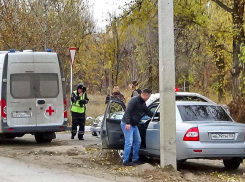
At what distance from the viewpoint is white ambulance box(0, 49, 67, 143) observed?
1548cm

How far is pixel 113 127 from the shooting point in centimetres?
1266

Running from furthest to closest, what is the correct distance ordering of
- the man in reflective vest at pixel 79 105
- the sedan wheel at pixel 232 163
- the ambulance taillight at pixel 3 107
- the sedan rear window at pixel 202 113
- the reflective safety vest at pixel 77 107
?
1. the reflective safety vest at pixel 77 107
2. the man in reflective vest at pixel 79 105
3. the ambulance taillight at pixel 3 107
4. the sedan wheel at pixel 232 163
5. the sedan rear window at pixel 202 113

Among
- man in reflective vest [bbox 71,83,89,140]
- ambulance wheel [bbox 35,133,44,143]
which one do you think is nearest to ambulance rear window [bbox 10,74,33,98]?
ambulance wheel [bbox 35,133,44,143]

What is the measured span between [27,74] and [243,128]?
22.3 feet

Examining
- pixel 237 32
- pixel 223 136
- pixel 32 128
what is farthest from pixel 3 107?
pixel 237 32

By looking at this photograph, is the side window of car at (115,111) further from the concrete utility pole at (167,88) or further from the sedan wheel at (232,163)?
the sedan wheel at (232,163)

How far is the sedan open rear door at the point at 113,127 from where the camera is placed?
12547 millimetres

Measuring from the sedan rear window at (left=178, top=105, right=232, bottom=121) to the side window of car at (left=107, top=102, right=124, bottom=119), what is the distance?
62.6 inches

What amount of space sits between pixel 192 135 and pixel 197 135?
0.09 m

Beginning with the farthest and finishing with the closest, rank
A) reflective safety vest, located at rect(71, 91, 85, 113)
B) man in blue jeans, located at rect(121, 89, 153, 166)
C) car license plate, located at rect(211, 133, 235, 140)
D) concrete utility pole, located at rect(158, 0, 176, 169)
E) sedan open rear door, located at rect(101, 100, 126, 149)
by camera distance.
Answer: reflective safety vest, located at rect(71, 91, 85, 113)
sedan open rear door, located at rect(101, 100, 126, 149)
man in blue jeans, located at rect(121, 89, 153, 166)
car license plate, located at rect(211, 133, 235, 140)
concrete utility pole, located at rect(158, 0, 176, 169)

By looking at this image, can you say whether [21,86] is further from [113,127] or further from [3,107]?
[113,127]

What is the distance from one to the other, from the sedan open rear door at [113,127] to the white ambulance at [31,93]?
11.4 feet

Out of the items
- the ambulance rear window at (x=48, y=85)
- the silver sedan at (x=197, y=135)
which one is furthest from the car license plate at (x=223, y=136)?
the ambulance rear window at (x=48, y=85)

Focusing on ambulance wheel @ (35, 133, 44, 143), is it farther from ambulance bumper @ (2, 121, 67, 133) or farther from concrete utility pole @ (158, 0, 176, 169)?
concrete utility pole @ (158, 0, 176, 169)
